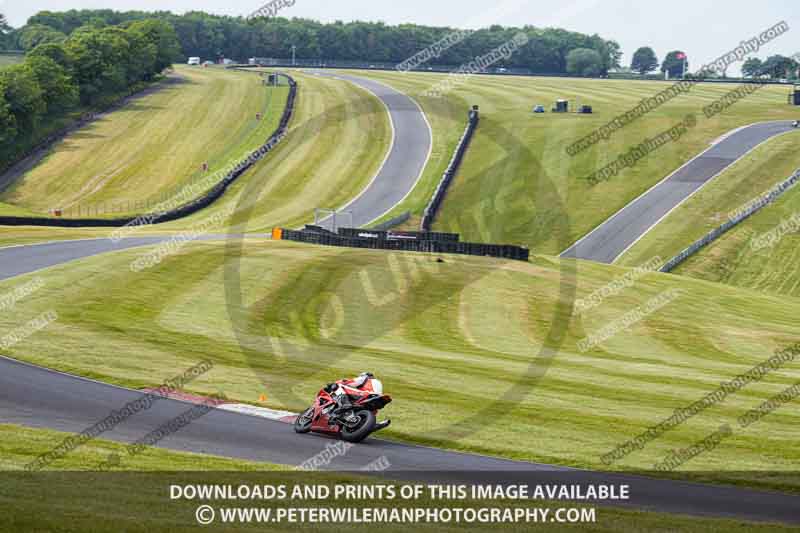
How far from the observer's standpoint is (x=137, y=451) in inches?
816

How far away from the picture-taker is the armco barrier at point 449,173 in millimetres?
79750

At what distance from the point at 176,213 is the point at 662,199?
130 ft

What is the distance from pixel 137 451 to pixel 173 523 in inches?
243

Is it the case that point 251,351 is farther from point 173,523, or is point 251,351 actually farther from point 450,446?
point 173,523

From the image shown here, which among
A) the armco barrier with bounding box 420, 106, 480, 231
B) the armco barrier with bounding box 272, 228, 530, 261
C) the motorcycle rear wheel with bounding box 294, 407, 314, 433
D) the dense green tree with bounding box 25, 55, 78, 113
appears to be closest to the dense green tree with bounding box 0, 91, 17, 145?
the dense green tree with bounding box 25, 55, 78, 113

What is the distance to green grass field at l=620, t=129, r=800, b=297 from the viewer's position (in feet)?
218

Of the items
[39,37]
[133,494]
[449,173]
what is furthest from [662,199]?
[39,37]

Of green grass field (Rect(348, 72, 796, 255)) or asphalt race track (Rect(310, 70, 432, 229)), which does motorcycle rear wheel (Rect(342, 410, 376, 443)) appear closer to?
green grass field (Rect(348, 72, 796, 255))

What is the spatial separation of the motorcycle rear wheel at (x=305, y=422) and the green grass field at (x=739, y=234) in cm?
4770

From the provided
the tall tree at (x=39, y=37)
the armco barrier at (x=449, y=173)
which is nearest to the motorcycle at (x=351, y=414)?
the armco barrier at (x=449, y=173)

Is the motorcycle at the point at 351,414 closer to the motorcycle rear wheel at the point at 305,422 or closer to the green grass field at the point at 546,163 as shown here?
the motorcycle rear wheel at the point at 305,422

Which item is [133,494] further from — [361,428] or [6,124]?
[6,124]

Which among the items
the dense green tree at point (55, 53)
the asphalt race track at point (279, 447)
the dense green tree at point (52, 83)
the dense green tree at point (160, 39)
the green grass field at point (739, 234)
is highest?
the dense green tree at point (160, 39)

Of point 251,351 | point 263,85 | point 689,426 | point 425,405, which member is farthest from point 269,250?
point 263,85
